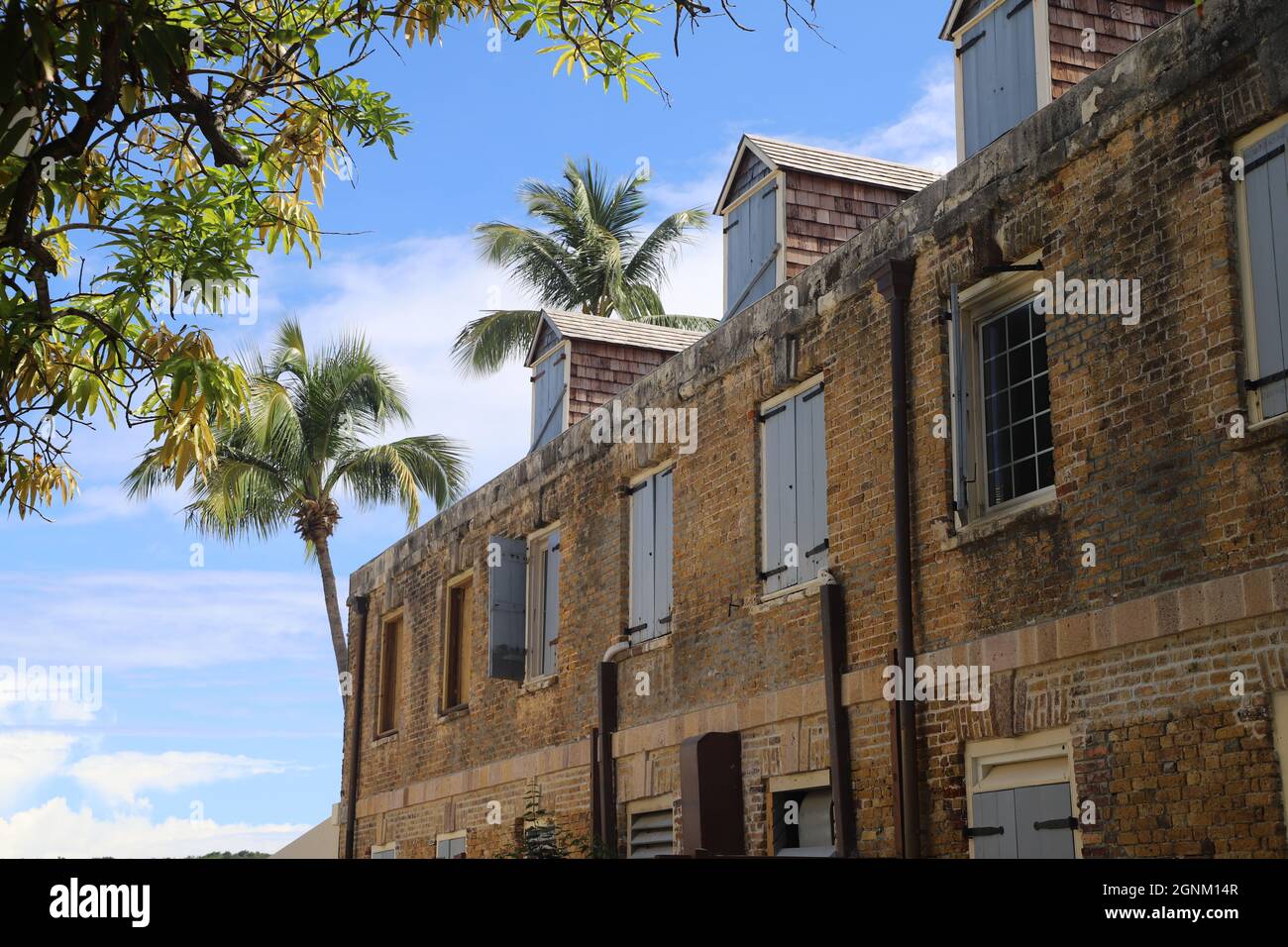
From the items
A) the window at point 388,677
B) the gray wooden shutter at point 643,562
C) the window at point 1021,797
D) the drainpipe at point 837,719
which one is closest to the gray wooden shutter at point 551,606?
the gray wooden shutter at point 643,562

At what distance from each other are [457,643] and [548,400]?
321cm

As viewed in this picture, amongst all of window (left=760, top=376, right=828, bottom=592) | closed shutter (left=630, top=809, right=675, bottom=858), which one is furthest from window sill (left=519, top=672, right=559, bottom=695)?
window (left=760, top=376, right=828, bottom=592)

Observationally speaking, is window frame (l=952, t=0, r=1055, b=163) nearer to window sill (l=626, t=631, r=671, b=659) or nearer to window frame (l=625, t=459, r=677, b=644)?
window frame (l=625, t=459, r=677, b=644)

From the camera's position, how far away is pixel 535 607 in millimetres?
15523

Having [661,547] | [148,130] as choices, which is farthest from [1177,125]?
[661,547]

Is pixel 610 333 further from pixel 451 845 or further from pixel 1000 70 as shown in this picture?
pixel 1000 70

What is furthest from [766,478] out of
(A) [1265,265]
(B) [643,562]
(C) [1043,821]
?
(A) [1265,265]

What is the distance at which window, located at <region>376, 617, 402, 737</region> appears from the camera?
19031 mm

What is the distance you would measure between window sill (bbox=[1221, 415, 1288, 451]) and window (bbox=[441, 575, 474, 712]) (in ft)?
35.4

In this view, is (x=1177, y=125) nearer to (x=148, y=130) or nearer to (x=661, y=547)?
(x=148, y=130)

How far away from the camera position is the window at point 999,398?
9.24 metres

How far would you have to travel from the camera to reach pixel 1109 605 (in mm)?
8141

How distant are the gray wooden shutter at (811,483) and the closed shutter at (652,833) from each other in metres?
2.69
